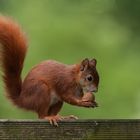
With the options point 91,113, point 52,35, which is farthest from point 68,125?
point 52,35

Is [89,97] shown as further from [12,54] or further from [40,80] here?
[12,54]

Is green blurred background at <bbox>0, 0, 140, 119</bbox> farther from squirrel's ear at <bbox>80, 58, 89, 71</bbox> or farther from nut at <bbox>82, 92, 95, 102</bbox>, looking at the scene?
nut at <bbox>82, 92, 95, 102</bbox>

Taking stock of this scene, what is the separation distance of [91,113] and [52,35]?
85cm

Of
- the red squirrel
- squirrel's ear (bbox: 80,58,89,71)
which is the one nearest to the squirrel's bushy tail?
the red squirrel

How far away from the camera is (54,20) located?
7.54m

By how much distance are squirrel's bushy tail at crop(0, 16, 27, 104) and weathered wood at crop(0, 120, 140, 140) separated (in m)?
0.69

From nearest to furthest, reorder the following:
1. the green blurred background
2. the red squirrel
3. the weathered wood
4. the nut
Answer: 1. the weathered wood
2. the nut
3. the red squirrel
4. the green blurred background

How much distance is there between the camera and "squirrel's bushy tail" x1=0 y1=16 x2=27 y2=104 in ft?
13.3

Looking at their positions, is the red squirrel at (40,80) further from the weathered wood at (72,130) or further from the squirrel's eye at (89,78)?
the weathered wood at (72,130)

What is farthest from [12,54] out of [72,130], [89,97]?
[72,130]

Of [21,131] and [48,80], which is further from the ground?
[48,80]

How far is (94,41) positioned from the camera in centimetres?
762

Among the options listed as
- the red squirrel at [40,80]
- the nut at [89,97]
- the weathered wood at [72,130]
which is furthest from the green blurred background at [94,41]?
the weathered wood at [72,130]

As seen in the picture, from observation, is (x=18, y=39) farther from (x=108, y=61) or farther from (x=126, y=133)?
(x=108, y=61)
